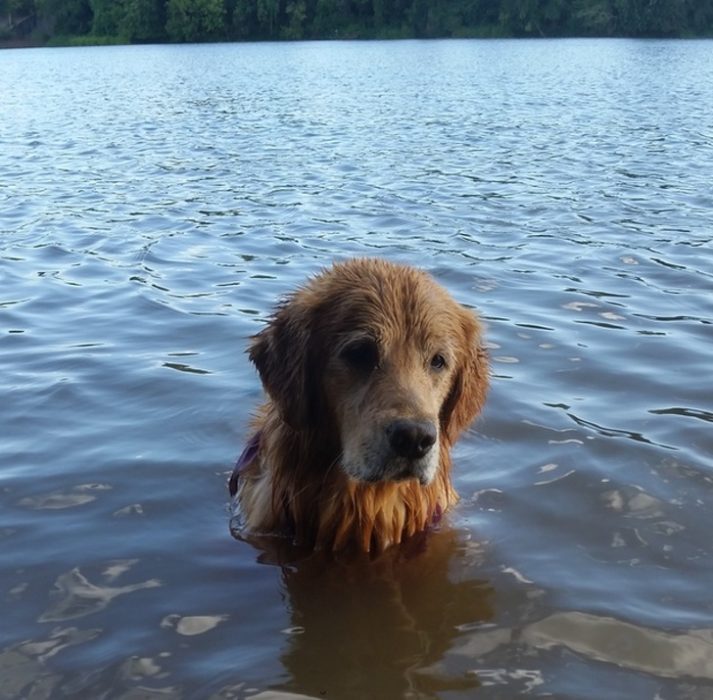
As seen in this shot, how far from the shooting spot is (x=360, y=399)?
4746mm

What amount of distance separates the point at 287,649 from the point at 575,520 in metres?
2.07

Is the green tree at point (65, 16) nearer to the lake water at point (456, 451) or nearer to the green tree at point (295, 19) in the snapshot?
the green tree at point (295, 19)

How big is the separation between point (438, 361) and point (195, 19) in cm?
10610

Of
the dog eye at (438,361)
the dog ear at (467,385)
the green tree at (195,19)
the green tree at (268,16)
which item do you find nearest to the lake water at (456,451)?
the dog ear at (467,385)

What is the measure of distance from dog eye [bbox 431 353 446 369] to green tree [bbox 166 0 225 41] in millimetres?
104509

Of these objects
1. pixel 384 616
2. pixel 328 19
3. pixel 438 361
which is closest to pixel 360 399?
pixel 438 361

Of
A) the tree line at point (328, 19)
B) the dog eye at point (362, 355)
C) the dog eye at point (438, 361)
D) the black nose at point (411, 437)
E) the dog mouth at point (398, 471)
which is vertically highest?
the tree line at point (328, 19)

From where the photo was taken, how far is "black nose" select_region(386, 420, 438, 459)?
4383mm

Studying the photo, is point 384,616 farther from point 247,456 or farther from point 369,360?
point 247,456

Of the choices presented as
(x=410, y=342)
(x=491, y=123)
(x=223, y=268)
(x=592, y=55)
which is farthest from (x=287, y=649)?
(x=592, y=55)

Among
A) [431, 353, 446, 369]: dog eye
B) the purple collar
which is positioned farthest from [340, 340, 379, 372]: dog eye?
the purple collar

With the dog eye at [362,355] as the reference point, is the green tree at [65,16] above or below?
above

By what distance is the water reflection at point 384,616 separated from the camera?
423 centimetres

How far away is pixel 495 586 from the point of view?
505cm
